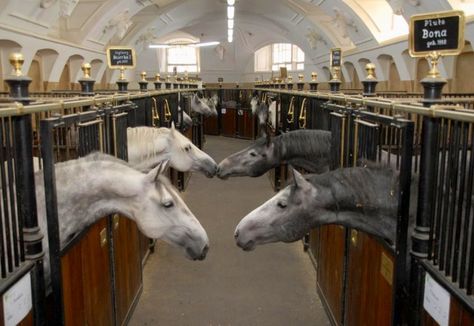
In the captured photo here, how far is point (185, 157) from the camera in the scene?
5219 mm

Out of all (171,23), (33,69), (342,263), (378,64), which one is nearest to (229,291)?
(342,263)

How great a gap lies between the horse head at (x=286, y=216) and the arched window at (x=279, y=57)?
71.8ft

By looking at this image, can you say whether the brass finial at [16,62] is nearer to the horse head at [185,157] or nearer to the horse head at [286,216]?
the horse head at [286,216]

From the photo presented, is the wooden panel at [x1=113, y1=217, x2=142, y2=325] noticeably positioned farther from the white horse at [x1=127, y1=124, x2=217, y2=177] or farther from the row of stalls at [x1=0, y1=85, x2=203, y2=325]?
the white horse at [x1=127, y1=124, x2=217, y2=177]

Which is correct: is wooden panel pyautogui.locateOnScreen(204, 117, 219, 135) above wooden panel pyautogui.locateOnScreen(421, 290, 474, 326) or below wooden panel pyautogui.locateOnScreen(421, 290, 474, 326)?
below

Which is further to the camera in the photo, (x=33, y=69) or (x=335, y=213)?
(x=33, y=69)

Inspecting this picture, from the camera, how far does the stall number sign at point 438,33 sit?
2.08 meters

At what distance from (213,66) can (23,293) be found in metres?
24.6

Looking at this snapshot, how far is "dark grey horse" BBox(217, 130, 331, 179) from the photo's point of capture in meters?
4.65

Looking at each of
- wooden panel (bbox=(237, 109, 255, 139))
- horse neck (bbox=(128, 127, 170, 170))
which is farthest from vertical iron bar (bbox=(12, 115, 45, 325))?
wooden panel (bbox=(237, 109, 255, 139))

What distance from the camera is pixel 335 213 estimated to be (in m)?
2.53

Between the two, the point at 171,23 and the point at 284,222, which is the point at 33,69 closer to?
the point at 171,23

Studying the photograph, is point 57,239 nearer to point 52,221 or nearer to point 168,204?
point 52,221

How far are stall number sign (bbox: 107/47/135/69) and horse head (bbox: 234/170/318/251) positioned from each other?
2.78 m
